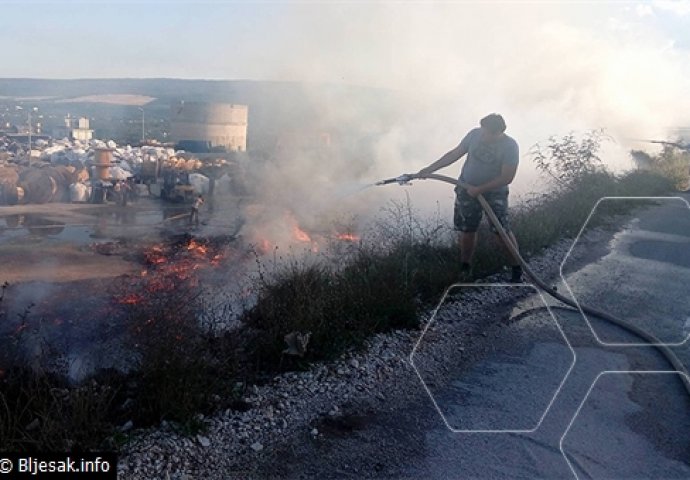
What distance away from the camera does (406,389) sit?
425cm

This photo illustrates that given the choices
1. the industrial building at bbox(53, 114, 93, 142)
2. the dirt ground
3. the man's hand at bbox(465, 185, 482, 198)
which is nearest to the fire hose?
the man's hand at bbox(465, 185, 482, 198)

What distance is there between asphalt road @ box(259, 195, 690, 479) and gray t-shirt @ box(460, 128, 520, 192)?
54.9 inches

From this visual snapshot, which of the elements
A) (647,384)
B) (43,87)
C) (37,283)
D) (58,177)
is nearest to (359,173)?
(58,177)

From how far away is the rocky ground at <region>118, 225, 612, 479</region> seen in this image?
321 cm

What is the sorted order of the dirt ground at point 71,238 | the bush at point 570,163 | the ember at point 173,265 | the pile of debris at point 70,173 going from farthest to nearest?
the pile of debris at point 70,173
the bush at point 570,163
the dirt ground at point 71,238
the ember at point 173,265

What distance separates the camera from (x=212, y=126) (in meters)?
26.3

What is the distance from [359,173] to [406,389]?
43.1 feet

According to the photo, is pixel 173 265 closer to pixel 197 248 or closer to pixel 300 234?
pixel 197 248

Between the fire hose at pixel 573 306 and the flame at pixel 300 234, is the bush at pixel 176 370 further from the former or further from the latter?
the flame at pixel 300 234

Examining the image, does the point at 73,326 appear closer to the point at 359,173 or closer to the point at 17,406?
the point at 17,406

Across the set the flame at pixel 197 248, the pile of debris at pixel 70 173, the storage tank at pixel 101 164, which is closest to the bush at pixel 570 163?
the flame at pixel 197 248
